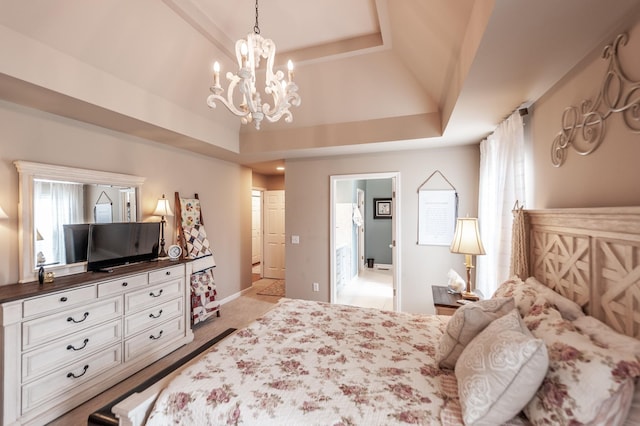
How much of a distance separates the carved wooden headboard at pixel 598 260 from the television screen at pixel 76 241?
3794 millimetres

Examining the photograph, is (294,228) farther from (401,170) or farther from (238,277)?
(401,170)

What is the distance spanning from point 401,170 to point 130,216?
345 centimetres

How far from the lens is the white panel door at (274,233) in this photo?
5883 millimetres

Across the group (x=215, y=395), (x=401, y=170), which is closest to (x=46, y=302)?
(x=215, y=395)

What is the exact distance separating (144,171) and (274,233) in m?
3.09

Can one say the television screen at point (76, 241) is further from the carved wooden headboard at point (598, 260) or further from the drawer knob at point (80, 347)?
the carved wooden headboard at point (598, 260)

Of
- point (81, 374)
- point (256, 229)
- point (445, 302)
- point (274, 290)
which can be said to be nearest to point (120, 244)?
point (81, 374)

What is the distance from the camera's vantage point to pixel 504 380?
971 millimetres

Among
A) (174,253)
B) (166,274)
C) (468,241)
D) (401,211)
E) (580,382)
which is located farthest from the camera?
(401,211)

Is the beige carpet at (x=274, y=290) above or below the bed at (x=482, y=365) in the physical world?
below

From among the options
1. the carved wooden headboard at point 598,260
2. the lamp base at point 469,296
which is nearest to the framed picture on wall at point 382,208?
the lamp base at point 469,296

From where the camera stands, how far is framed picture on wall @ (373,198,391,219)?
6.98 metres

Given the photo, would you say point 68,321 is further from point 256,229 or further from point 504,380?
point 256,229

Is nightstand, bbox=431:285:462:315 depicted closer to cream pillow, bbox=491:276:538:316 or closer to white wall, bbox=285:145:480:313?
cream pillow, bbox=491:276:538:316
